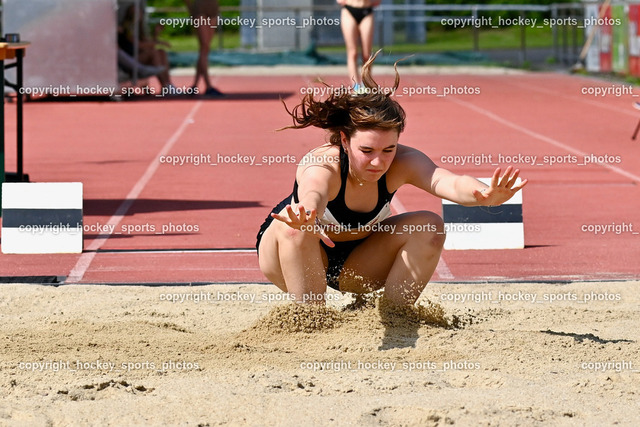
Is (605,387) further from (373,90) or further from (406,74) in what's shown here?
(406,74)

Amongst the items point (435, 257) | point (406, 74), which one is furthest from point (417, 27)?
point (435, 257)

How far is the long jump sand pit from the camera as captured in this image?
→ 148 inches

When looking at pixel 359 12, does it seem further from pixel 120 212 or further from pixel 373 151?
pixel 373 151

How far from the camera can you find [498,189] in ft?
13.5

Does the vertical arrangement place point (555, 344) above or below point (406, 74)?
above

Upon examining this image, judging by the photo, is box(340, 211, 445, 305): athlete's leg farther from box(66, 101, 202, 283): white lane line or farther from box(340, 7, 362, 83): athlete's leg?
box(340, 7, 362, 83): athlete's leg

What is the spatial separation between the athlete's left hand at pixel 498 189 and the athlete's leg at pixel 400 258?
617mm

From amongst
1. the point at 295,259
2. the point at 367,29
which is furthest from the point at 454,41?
the point at 295,259

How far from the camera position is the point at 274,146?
12.3 meters

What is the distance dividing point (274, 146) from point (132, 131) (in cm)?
267

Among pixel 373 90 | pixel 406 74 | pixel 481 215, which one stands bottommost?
pixel 406 74

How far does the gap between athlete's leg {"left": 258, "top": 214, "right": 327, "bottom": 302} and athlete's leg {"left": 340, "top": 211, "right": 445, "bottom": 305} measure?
0.23 meters

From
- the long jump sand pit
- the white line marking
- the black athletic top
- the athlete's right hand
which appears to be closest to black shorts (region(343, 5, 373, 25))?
the white line marking

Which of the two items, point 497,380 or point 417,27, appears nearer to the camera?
point 497,380
